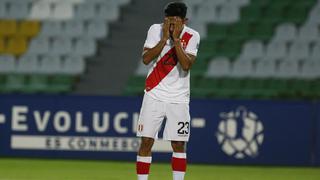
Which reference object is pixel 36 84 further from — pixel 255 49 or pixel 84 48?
pixel 255 49

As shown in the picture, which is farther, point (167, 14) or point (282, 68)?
point (282, 68)

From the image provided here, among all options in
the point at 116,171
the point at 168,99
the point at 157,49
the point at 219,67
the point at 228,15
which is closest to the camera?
the point at 157,49

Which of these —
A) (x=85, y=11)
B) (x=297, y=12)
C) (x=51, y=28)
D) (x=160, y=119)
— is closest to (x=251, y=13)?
(x=297, y=12)

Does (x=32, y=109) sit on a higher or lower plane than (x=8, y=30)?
lower

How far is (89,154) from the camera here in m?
10.7

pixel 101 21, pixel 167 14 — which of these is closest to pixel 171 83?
pixel 167 14

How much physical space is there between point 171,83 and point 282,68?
7.50 metres

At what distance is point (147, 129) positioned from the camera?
6320 mm

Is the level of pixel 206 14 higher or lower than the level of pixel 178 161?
higher

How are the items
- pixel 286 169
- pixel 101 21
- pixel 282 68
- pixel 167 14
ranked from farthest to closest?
pixel 101 21
pixel 282 68
pixel 286 169
pixel 167 14

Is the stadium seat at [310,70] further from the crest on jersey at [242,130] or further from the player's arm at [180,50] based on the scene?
the player's arm at [180,50]

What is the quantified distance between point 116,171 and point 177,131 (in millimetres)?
3183

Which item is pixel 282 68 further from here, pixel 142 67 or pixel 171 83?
pixel 171 83

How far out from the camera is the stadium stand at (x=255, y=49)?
13.3 metres
